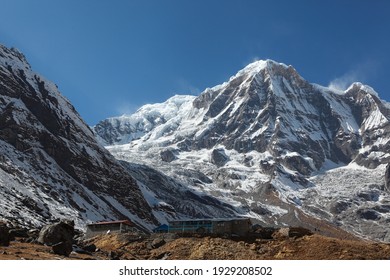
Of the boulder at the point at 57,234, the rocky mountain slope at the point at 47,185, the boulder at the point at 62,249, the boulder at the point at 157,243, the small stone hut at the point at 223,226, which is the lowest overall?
the boulder at the point at 62,249

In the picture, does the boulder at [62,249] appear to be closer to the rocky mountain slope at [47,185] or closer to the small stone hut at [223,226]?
the small stone hut at [223,226]

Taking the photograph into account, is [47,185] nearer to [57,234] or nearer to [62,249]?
[57,234]

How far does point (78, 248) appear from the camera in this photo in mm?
46719

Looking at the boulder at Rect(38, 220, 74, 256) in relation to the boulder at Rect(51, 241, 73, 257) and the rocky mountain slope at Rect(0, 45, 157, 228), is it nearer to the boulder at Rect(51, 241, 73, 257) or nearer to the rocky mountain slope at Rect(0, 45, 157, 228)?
the boulder at Rect(51, 241, 73, 257)

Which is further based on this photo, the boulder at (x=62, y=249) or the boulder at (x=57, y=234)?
the boulder at (x=57, y=234)

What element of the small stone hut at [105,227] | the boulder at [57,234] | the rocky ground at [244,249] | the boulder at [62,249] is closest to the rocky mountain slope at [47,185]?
the small stone hut at [105,227]

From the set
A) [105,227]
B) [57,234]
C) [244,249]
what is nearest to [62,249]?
[57,234]

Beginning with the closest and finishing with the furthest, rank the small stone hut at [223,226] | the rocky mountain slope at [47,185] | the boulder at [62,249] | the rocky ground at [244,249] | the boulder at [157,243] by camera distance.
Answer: the boulder at [62,249] < the rocky ground at [244,249] < the boulder at [157,243] < the small stone hut at [223,226] < the rocky mountain slope at [47,185]

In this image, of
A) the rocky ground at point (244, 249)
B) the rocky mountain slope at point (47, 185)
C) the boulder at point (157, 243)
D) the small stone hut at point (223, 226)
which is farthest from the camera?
the rocky mountain slope at point (47, 185)

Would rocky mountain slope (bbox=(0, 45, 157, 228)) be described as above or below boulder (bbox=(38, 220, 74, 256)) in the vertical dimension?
above

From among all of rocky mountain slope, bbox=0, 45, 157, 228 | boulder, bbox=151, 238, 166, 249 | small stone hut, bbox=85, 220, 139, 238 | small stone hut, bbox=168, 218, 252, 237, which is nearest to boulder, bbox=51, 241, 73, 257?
boulder, bbox=151, 238, 166, 249
